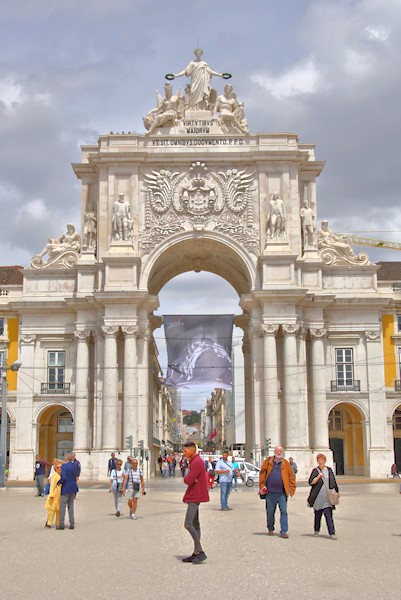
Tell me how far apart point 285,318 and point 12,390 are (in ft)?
62.0

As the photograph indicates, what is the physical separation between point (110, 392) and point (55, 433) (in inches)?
401

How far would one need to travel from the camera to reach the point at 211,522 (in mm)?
21922

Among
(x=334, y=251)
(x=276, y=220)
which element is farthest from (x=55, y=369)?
(x=334, y=251)

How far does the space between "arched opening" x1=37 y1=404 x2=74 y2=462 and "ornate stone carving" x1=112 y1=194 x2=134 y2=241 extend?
1233 cm

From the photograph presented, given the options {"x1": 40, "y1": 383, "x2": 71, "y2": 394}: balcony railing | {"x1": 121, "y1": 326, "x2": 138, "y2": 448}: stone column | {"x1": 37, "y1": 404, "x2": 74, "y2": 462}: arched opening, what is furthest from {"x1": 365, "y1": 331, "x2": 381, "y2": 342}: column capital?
{"x1": 37, "y1": 404, "x2": 74, "y2": 462}: arched opening

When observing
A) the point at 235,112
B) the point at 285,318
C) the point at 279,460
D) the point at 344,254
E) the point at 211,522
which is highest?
the point at 235,112

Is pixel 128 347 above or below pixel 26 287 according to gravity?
below

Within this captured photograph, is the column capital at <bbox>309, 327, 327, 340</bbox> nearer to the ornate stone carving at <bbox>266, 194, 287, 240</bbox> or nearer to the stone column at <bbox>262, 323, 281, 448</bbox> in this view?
the stone column at <bbox>262, 323, 281, 448</bbox>

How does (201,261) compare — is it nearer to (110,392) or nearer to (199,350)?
(199,350)

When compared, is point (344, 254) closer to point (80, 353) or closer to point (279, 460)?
point (80, 353)

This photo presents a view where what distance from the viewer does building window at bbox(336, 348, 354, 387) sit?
53000mm

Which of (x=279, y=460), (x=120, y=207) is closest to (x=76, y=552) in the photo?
(x=279, y=460)

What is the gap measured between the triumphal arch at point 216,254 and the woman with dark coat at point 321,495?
103ft

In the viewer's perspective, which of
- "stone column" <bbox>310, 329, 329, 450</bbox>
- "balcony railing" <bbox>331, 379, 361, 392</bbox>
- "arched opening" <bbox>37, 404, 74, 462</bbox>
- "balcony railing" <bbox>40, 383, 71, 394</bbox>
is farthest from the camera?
"arched opening" <bbox>37, 404, 74, 462</bbox>
